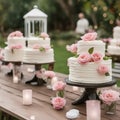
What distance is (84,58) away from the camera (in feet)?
9.62

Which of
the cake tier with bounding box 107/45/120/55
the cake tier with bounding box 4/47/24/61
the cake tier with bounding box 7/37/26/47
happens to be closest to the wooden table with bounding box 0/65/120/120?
the cake tier with bounding box 4/47/24/61

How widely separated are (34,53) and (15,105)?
116 cm

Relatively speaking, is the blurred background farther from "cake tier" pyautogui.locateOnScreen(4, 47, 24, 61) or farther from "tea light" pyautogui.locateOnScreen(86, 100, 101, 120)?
"tea light" pyautogui.locateOnScreen(86, 100, 101, 120)

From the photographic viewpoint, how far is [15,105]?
319cm

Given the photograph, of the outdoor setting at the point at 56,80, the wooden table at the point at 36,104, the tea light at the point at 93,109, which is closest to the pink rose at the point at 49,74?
the outdoor setting at the point at 56,80

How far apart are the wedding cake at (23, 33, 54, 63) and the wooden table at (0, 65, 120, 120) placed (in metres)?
0.31

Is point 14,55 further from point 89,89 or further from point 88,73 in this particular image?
point 88,73

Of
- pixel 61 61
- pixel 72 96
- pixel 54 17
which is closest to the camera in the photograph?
pixel 72 96

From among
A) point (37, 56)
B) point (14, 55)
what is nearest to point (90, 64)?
point (37, 56)

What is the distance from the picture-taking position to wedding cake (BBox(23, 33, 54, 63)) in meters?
4.25

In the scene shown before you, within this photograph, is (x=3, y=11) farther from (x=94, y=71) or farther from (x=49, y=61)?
(x=94, y=71)

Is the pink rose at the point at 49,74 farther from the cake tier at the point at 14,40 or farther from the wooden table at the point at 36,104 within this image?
the cake tier at the point at 14,40

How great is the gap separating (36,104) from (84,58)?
0.63 meters

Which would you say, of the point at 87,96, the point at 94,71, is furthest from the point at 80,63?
the point at 87,96
